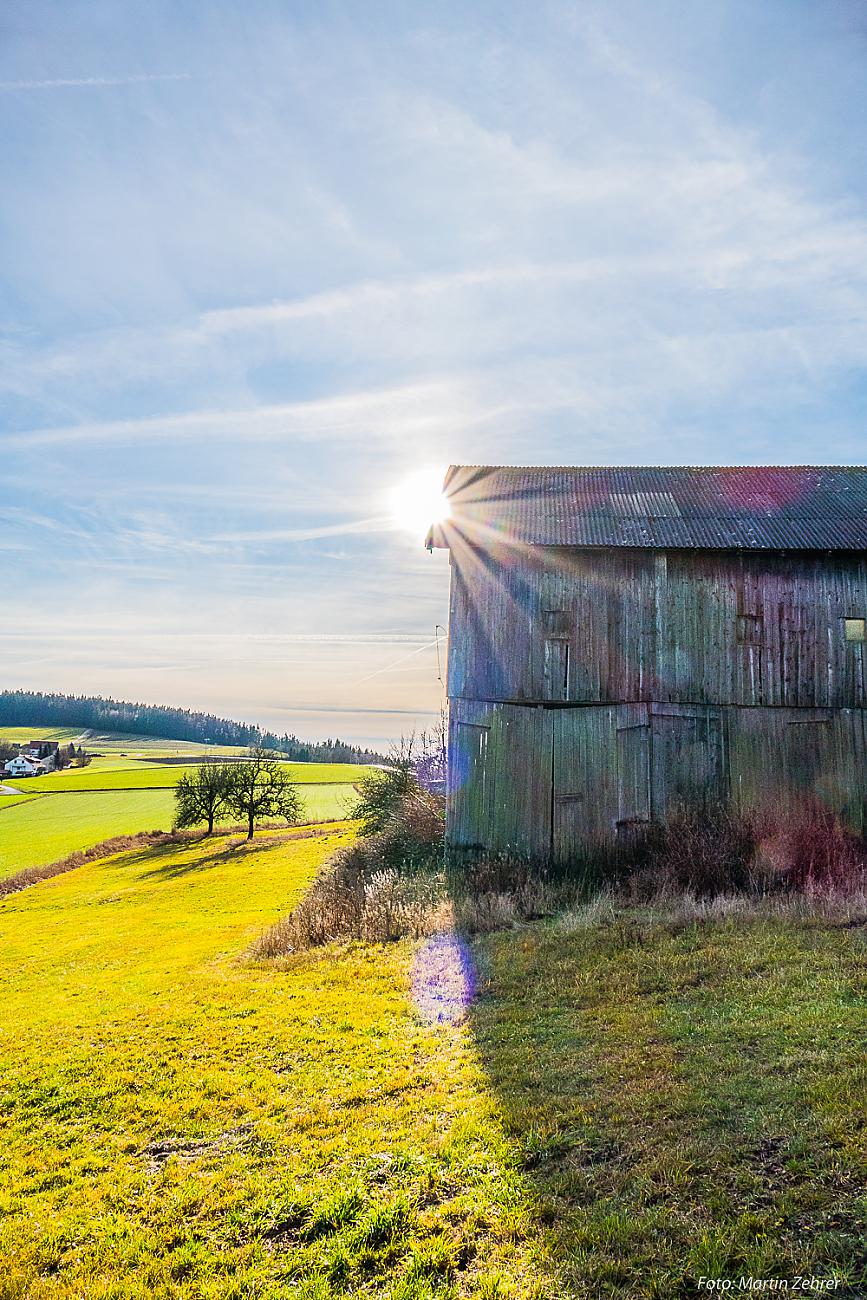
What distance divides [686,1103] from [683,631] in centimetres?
1247

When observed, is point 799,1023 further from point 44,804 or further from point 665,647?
point 44,804

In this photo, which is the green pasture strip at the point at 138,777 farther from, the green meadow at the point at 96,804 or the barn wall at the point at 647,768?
the barn wall at the point at 647,768

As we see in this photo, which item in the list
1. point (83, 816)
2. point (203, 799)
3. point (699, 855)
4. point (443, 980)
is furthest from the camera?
point (83, 816)

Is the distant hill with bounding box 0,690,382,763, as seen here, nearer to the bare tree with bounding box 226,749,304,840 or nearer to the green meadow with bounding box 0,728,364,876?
the green meadow with bounding box 0,728,364,876

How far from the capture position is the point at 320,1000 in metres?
9.97

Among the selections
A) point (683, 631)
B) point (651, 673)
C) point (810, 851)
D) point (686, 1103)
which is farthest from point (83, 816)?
point (686, 1103)

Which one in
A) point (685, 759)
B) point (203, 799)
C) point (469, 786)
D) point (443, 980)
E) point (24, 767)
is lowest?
point (24, 767)

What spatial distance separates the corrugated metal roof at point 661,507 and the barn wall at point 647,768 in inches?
163

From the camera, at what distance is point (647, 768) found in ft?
53.0

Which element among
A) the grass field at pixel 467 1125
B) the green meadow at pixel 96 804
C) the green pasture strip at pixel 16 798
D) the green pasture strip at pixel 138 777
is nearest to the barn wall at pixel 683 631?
the grass field at pixel 467 1125

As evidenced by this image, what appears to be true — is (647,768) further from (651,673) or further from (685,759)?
(651,673)

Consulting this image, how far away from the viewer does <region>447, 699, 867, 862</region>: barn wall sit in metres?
15.9

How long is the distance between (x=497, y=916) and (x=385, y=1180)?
24.7 ft

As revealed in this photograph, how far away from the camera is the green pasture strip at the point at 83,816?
48.4 metres
